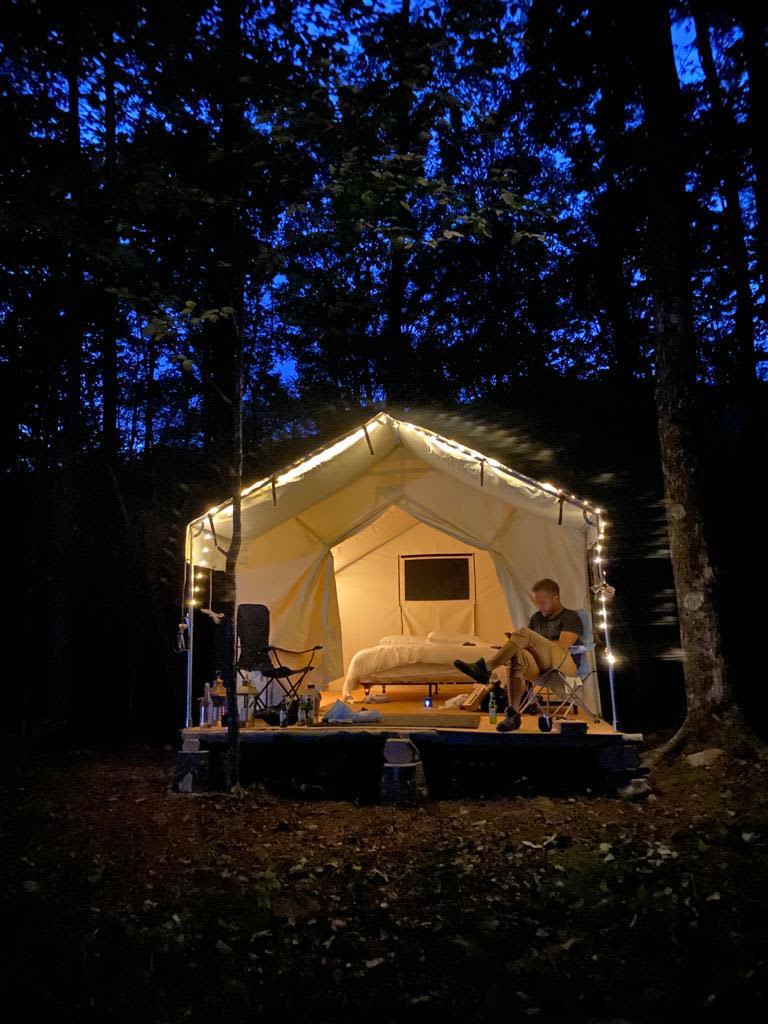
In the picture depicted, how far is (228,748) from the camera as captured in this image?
16.1 feet

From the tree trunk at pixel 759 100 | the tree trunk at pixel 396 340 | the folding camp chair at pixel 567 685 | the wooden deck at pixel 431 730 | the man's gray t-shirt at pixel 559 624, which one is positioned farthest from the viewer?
the tree trunk at pixel 396 340

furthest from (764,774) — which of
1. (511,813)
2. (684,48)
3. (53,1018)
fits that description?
(684,48)

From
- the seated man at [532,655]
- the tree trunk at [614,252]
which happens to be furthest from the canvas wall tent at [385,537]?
the tree trunk at [614,252]

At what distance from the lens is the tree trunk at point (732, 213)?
906 centimetres

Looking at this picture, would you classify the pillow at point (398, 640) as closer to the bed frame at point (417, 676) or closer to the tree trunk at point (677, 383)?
the bed frame at point (417, 676)

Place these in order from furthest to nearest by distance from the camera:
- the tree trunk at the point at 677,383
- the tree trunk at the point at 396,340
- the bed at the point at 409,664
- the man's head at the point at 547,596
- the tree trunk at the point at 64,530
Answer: the tree trunk at the point at 396,340, the tree trunk at the point at 64,530, the bed at the point at 409,664, the man's head at the point at 547,596, the tree trunk at the point at 677,383

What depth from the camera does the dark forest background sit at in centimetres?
486

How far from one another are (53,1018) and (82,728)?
7853 mm

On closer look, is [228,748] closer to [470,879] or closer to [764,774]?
[470,879]

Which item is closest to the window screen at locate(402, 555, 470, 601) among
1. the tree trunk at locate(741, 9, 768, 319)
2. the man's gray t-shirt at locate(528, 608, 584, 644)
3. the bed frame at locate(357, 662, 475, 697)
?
the bed frame at locate(357, 662, 475, 697)

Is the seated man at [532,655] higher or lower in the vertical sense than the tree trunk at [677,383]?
lower

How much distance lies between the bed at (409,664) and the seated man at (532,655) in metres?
1.31

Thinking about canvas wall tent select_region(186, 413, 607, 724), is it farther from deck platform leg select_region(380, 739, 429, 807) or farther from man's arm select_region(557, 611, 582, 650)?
deck platform leg select_region(380, 739, 429, 807)

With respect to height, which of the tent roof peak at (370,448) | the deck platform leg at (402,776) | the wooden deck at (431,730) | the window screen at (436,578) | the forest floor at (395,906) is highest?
the tent roof peak at (370,448)
